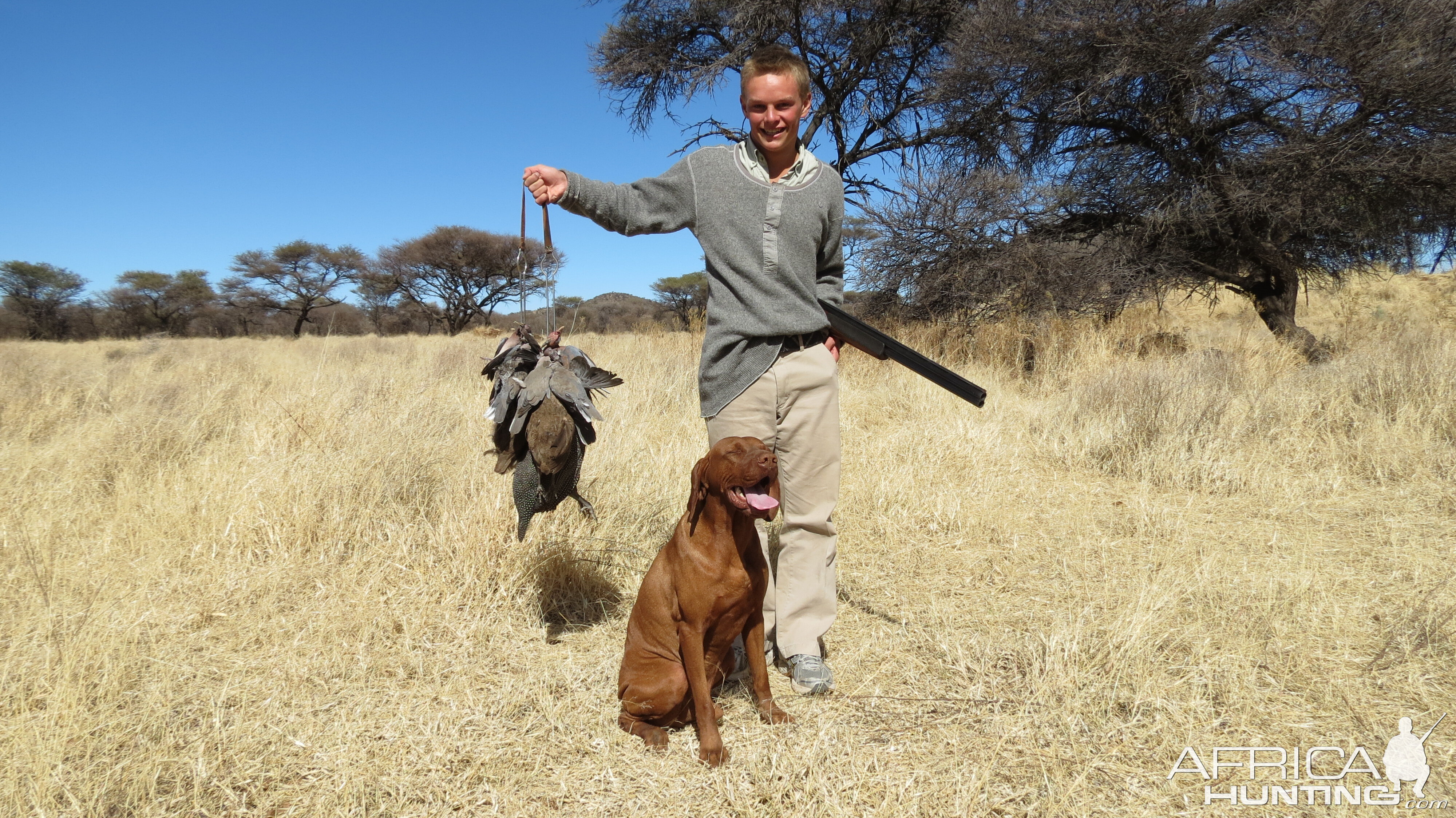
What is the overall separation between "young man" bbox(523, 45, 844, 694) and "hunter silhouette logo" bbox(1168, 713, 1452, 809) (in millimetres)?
1181

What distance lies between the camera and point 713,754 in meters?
2.09

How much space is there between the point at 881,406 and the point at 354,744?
534 centimetres

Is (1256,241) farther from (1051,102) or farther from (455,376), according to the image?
(455,376)

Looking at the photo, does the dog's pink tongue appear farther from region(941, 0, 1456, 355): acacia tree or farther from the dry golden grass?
region(941, 0, 1456, 355): acacia tree

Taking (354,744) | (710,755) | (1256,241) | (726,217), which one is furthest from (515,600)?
(1256,241)

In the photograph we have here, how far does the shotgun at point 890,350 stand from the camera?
9.02ft

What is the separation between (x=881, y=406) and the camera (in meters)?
6.70

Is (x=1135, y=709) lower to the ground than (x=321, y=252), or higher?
lower

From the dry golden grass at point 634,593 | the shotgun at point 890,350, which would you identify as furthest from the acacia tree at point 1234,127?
the shotgun at point 890,350

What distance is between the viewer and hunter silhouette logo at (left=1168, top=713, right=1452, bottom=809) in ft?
6.45

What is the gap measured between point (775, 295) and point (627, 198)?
2.01ft

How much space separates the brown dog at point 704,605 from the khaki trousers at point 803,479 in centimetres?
37

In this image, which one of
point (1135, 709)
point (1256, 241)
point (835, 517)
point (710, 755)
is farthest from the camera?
point (1256, 241)

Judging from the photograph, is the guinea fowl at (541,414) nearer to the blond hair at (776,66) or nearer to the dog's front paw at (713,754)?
the dog's front paw at (713,754)
